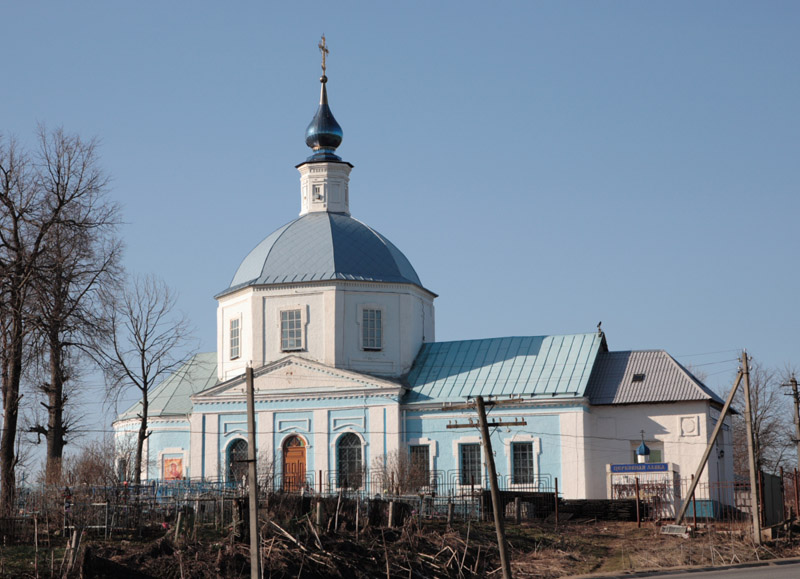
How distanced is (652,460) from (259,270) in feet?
49.6

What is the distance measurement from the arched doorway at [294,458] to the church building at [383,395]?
0.05m

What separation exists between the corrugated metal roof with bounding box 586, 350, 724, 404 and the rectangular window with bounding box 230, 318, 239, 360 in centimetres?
1261

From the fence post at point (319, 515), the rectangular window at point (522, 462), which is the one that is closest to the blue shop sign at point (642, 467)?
the rectangular window at point (522, 462)

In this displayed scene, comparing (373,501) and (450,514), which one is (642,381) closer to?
(450,514)

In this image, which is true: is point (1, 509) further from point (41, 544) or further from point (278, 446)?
point (278, 446)

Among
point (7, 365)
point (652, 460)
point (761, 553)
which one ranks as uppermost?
point (7, 365)

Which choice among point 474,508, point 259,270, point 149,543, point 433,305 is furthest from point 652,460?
point 149,543

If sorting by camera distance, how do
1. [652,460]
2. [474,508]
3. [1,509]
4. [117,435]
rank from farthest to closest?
[117,435] < [652,460] < [474,508] < [1,509]

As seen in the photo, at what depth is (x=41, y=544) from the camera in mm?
22188

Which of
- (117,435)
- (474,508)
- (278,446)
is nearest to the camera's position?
(474,508)

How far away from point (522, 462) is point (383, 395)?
5148 mm

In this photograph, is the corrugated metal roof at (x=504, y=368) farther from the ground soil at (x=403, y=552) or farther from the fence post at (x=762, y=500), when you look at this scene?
the ground soil at (x=403, y=552)

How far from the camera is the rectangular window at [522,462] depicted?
36531 millimetres

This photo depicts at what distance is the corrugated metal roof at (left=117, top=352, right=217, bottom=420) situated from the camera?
136 ft
